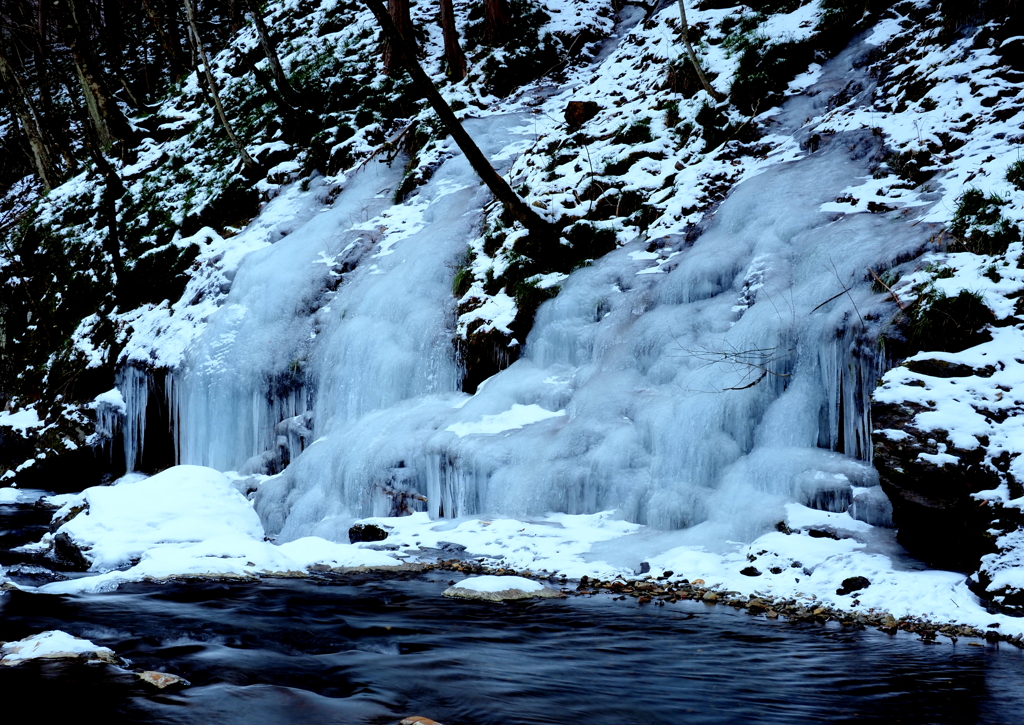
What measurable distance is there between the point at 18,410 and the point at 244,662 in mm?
11154

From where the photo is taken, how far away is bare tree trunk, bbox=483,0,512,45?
47.9 ft

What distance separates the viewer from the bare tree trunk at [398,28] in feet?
46.6

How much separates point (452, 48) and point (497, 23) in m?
1.16

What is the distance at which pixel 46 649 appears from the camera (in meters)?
3.43

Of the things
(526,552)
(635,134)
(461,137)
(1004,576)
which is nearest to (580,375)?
(526,552)

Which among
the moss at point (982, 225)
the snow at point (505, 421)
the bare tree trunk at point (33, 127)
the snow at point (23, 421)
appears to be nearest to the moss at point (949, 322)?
the moss at point (982, 225)

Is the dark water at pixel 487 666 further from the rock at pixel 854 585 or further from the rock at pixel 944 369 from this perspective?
the rock at pixel 944 369

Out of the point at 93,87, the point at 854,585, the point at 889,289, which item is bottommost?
the point at 854,585

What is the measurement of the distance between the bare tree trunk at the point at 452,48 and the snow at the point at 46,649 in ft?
42.7

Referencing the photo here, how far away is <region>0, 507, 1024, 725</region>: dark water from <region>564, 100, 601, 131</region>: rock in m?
8.26

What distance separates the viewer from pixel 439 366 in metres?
9.15

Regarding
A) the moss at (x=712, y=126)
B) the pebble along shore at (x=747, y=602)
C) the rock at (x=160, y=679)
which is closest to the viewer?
the rock at (x=160, y=679)

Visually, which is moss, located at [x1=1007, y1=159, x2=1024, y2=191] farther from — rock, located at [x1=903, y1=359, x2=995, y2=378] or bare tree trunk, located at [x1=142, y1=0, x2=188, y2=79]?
bare tree trunk, located at [x1=142, y1=0, x2=188, y2=79]

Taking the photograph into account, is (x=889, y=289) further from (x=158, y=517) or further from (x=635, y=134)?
(x=158, y=517)
